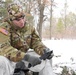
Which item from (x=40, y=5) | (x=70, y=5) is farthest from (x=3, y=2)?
(x=70, y=5)

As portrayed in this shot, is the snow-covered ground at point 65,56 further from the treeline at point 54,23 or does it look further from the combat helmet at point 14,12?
the treeline at point 54,23

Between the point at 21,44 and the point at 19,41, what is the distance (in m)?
0.05

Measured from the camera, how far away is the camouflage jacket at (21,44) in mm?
3301

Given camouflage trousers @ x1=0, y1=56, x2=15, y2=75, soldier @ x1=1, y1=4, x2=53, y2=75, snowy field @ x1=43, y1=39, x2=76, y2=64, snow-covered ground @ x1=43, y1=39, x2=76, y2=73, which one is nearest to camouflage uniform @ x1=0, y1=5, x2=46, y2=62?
soldier @ x1=1, y1=4, x2=53, y2=75

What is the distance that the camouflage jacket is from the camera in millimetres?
3301

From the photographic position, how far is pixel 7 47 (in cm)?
334

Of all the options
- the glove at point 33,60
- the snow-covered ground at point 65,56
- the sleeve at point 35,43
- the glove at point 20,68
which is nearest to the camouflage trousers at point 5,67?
the glove at point 20,68

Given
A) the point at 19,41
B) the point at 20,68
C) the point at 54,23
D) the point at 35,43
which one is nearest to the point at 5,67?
the point at 20,68

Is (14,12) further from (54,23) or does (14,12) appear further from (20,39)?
(54,23)

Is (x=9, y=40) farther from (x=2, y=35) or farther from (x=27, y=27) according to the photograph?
(x=27, y=27)

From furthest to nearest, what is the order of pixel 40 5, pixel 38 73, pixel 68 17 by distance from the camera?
pixel 68 17, pixel 40 5, pixel 38 73

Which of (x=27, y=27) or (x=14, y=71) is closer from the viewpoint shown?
(x=14, y=71)

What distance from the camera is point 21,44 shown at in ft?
12.5

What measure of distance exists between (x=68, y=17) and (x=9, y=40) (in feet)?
175
